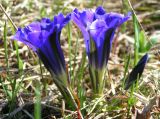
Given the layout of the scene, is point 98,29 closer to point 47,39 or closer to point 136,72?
point 47,39

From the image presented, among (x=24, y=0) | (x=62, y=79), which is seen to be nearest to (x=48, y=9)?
(x=24, y=0)

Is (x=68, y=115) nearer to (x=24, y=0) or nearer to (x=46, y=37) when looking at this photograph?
(x=46, y=37)

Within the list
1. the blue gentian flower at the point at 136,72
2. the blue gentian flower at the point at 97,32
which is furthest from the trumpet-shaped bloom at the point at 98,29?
the blue gentian flower at the point at 136,72

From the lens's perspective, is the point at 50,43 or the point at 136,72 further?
the point at 136,72

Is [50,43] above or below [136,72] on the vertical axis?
above

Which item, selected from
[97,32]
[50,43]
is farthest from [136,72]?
[50,43]

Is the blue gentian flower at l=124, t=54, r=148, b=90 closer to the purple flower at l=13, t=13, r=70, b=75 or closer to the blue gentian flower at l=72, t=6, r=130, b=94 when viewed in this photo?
the blue gentian flower at l=72, t=6, r=130, b=94

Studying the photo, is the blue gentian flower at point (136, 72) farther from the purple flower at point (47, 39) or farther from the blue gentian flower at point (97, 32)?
the purple flower at point (47, 39)
